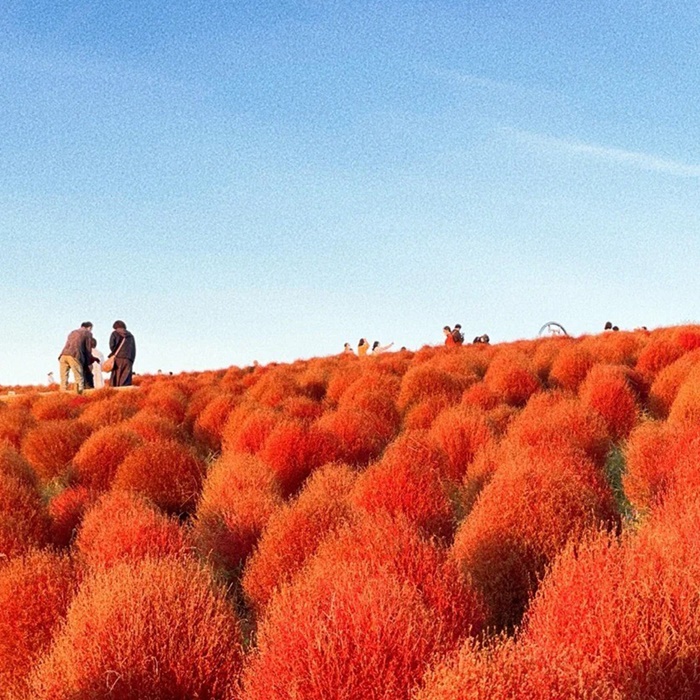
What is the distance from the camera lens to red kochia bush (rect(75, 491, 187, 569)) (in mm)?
5059

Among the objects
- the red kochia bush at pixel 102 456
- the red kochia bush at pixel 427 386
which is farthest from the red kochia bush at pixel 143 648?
the red kochia bush at pixel 427 386

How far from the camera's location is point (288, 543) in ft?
16.4

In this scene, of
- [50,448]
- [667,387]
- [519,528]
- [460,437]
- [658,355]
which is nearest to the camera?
[519,528]

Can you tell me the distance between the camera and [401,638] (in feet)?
9.46

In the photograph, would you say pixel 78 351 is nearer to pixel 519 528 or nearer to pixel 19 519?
pixel 19 519

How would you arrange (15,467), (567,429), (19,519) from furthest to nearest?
(15,467) < (567,429) < (19,519)

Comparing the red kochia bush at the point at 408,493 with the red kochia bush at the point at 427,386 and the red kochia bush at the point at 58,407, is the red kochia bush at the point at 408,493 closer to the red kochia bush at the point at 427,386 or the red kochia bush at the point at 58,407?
the red kochia bush at the point at 427,386

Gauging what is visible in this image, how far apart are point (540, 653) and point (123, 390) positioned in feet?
45.5

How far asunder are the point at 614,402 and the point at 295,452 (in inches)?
153

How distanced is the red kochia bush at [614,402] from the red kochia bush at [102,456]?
4927mm

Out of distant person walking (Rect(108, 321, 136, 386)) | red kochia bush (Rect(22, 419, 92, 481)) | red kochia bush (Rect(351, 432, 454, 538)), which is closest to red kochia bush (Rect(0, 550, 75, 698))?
red kochia bush (Rect(351, 432, 454, 538))

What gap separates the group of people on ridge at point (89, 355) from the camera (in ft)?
55.7

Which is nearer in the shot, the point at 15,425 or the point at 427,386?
the point at 427,386

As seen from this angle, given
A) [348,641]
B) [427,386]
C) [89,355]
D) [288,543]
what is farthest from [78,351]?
[348,641]
